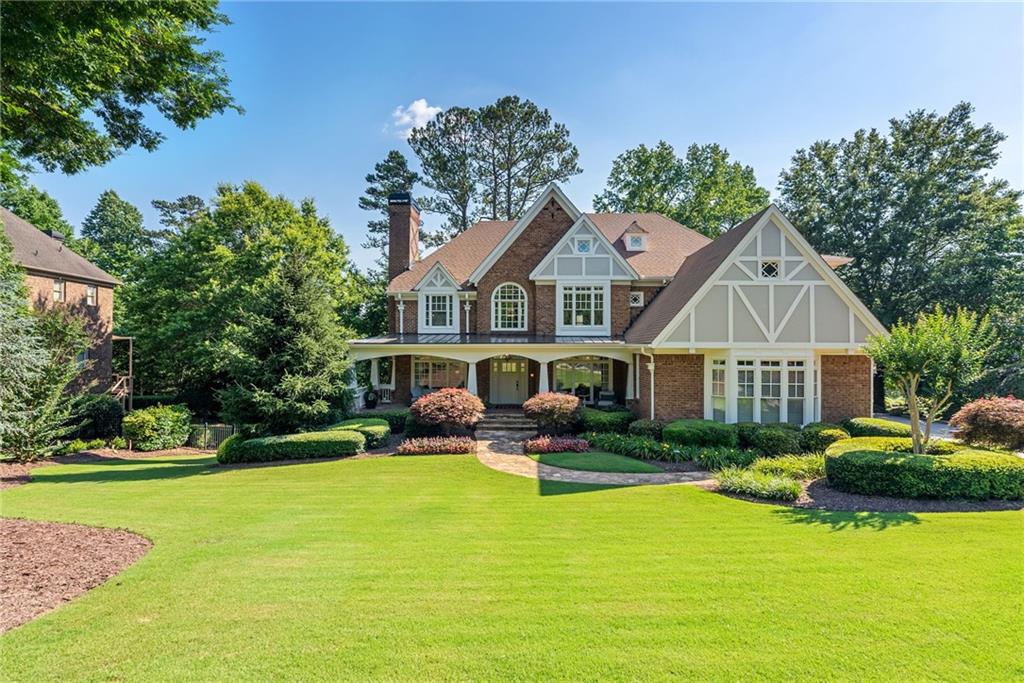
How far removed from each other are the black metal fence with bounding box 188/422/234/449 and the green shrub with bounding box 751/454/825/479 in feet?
65.6

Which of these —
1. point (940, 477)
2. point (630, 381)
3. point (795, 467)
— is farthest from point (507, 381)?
point (940, 477)

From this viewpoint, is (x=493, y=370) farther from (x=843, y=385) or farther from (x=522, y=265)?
(x=843, y=385)

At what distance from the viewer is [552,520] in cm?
772

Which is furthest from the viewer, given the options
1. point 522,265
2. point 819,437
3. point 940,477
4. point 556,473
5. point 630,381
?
point 522,265

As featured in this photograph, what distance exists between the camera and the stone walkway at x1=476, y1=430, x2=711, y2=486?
35.7 feet

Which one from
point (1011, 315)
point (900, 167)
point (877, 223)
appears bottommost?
point (1011, 315)

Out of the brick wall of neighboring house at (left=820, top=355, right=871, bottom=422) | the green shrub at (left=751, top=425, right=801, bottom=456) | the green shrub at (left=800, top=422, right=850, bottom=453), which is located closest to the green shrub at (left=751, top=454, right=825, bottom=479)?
the green shrub at (left=751, top=425, right=801, bottom=456)

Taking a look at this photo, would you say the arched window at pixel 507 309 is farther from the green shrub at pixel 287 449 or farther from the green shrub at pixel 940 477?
the green shrub at pixel 940 477

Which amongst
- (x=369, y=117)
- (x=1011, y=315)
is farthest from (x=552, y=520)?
(x=1011, y=315)

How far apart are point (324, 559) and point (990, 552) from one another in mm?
8739

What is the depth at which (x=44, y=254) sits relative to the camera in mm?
22641

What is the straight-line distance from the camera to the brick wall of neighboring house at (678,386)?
16.0 meters

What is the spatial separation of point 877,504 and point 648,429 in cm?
667

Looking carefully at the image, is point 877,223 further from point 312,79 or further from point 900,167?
point 312,79
